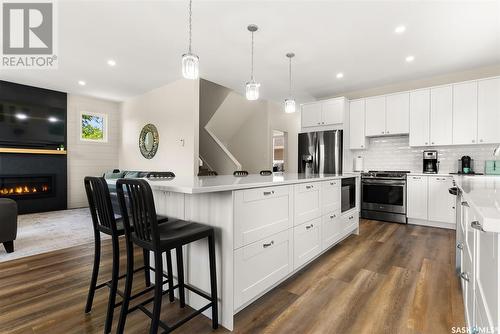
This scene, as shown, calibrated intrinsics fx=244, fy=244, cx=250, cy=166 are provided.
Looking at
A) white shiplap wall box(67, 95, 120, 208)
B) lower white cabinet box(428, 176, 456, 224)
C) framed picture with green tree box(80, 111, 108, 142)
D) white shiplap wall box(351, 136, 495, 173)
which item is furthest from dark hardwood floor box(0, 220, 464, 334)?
framed picture with green tree box(80, 111, 108, 142)

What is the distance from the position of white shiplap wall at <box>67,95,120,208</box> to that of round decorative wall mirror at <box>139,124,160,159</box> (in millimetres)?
1246

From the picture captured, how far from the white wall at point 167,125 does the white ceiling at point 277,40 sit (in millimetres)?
442

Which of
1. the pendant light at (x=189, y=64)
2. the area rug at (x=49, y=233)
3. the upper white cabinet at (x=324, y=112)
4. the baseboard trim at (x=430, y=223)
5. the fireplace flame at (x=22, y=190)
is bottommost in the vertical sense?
the area rug at (x=49, y=233)

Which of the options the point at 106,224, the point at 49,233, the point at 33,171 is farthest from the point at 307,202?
the point at 33,171

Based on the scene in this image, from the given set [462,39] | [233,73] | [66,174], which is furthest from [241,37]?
[66,174]

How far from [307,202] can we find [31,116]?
→ 624 cm

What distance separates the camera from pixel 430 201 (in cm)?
409

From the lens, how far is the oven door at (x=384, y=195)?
4.36 metres

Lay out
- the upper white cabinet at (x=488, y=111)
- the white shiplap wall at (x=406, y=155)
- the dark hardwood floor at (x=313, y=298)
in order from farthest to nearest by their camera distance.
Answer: the white shiplap wall at (x=406, y=155) < the upper white cabinet at (x=488, y=111) < the dark hardwood floor at (x=313, y=298)

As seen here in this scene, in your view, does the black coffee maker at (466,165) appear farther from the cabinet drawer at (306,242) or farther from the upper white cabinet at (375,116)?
the cabinet drawer at (306,242)

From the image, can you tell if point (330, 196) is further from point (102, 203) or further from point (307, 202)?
point (102, 203)

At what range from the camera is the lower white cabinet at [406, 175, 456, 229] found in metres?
3.95

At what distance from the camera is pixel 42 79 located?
16.3ft

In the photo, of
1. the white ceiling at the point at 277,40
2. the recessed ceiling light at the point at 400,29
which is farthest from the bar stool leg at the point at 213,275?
the recessed ceiling light at the point at 400,29
